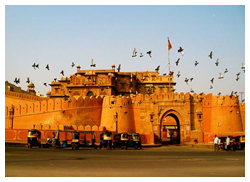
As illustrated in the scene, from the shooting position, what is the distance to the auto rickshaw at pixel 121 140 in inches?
1154

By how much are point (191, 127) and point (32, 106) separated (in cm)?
1867

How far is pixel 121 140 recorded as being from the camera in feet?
96.9

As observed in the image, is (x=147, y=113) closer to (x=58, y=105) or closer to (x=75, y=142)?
(x=58, y=105)

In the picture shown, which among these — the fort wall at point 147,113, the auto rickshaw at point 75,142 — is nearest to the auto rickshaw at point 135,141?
the auto rickshaw at point 75,142

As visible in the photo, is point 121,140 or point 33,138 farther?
point 121,140

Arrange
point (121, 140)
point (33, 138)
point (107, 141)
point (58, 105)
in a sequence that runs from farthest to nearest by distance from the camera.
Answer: point (58, 105) → point (121, 140) → point (107, 141) → point (33, 138)

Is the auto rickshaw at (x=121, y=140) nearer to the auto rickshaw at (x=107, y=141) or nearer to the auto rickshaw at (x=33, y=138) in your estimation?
the auto rickshaw at (x=107, y=141)

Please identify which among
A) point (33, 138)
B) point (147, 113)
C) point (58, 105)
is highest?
point (58, 105)

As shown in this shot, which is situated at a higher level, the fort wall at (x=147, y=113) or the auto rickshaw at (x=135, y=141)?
the fort wall at (x=147, y=113)

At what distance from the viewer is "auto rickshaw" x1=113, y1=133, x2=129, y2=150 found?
96.2 ft

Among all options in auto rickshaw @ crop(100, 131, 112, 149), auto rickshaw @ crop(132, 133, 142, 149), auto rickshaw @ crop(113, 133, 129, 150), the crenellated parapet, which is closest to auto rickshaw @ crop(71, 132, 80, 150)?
auto rickshaw @ crop(100, 131, 112, 149)

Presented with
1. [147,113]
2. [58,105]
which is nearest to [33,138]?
[58,105]

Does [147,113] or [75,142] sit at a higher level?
[147,113]

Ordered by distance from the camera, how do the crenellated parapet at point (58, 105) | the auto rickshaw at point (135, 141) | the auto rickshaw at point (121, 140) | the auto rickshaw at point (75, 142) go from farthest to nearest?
the crenellated parapet at point (58, 105), the auto rickshaw at point (135, 141), the auto rickshaw at point (121, 140), the auto rickshaw at point (75, 142)
